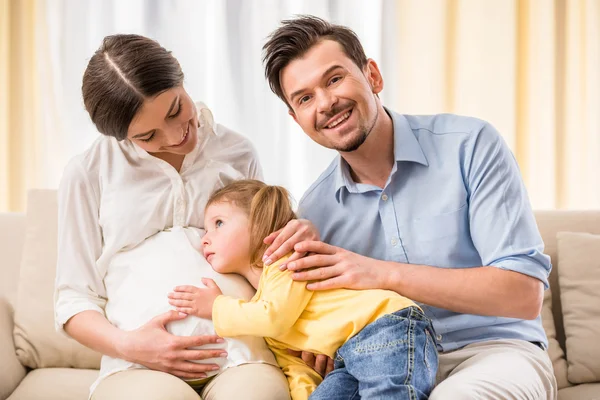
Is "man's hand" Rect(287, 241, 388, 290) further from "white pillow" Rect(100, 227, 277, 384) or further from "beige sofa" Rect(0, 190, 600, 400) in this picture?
"beige sofa" Rect(0, 190, 600, 400)

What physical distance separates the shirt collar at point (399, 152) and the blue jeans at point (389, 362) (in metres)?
0.46

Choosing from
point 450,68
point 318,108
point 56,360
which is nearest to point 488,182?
point 318,108

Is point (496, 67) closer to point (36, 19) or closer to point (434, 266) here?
point (434, 266)

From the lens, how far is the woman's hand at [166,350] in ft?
5.50

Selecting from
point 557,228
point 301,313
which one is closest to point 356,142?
point 301,313

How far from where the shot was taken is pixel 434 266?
1816 millimetres

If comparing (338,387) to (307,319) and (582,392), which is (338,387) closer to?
(307,319)

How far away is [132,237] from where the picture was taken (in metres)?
1.90

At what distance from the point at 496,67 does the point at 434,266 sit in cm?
188

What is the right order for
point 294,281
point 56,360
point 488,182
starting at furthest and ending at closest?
point 56,360 < point 488,182 < point 294,281

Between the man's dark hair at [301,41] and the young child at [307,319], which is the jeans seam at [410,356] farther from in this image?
the man's dark hair at [301,41]

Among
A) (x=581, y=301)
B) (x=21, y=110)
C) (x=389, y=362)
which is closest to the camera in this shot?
(x=389, y=362)

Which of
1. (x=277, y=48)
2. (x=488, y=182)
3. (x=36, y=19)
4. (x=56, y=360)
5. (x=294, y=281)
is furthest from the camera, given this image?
(x=36, y=19)

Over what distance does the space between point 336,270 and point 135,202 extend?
619 millimetres
